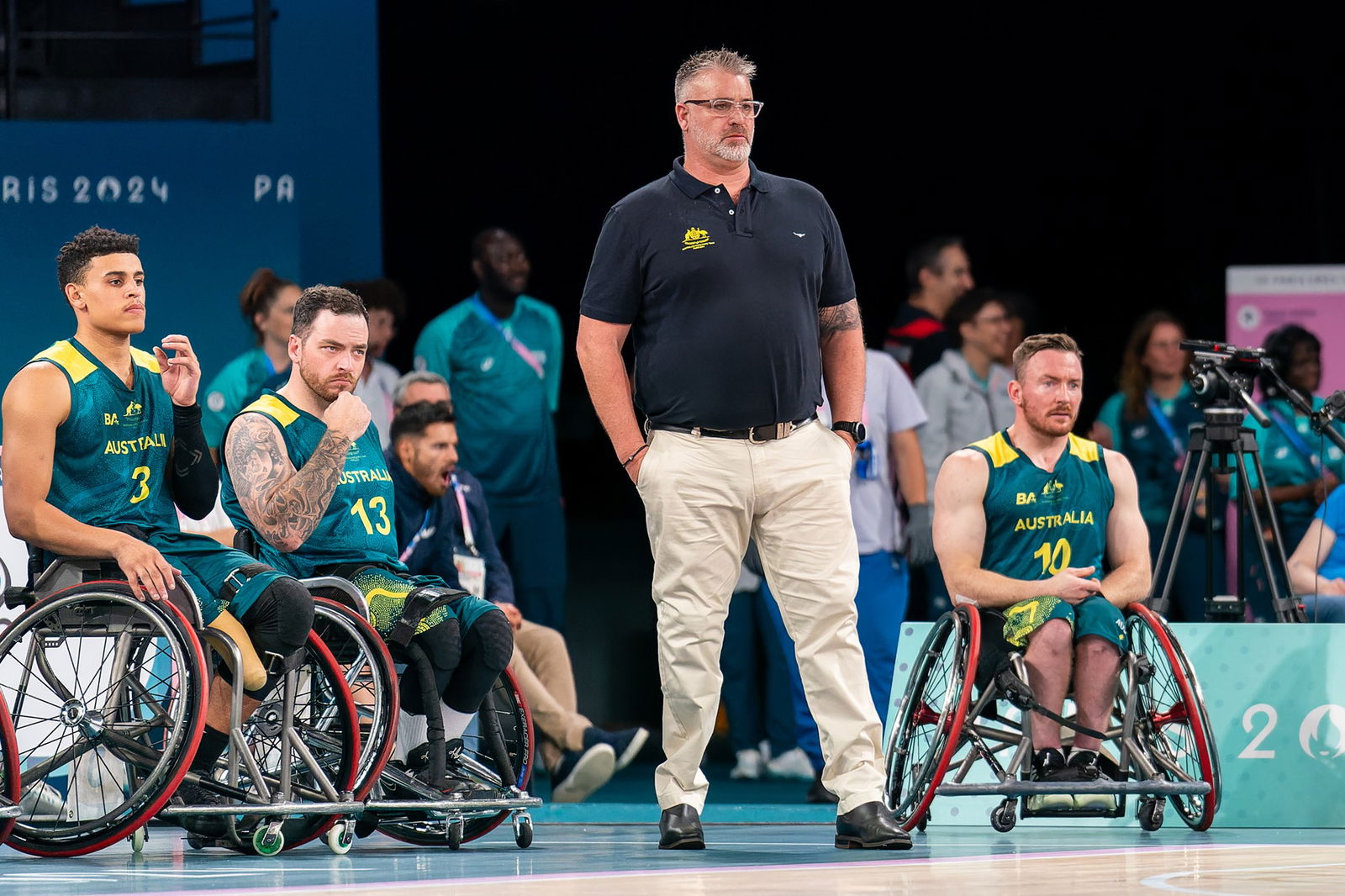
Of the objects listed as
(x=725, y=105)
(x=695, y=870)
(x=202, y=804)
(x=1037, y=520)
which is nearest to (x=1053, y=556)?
(x=1037, y=520)

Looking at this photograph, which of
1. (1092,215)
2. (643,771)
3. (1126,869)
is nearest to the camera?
(1126,869)

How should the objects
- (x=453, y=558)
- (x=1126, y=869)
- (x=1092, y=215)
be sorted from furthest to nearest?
1. (x=1092, y=215)
2. (x=453, y=558)
3. (x=1126, y=869)

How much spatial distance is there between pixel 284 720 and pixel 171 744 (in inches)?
12.8

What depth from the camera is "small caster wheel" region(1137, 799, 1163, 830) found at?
5582mm

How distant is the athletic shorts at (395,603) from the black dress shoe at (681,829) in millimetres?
677

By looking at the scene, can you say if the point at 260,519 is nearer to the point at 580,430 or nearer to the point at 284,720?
the point at 284,720

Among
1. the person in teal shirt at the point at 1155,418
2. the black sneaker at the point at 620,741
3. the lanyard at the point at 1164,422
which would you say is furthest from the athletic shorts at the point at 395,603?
the lanyard at the point at 1164,422

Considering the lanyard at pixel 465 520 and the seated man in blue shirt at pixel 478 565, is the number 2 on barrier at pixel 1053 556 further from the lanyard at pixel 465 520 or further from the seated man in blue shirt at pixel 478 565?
the lanyard at pixel 465 520

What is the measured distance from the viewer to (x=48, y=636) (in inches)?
187

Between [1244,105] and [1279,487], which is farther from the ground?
[1244,105]

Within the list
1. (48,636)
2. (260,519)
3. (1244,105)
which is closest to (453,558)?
(260,519)

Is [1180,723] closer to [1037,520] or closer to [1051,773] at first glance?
[1051,773]

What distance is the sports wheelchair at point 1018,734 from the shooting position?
5207 millimetres

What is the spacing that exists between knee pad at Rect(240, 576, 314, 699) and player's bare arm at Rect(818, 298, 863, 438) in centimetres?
130
